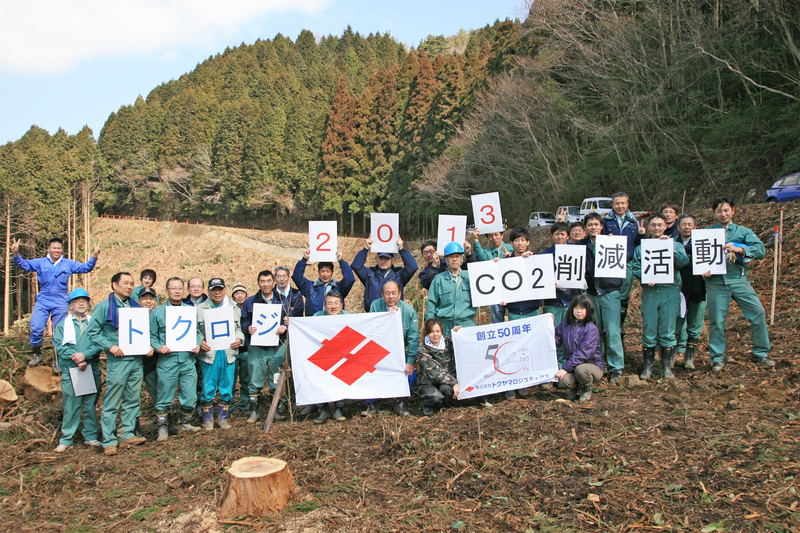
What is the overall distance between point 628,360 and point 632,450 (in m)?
3.14

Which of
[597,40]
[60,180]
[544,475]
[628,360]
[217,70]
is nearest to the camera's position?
[544,475]

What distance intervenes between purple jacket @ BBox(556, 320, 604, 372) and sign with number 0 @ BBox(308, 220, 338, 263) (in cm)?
305

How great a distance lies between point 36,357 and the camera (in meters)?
7.69

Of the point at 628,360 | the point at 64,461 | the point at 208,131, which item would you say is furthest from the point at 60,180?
the point at 628,360

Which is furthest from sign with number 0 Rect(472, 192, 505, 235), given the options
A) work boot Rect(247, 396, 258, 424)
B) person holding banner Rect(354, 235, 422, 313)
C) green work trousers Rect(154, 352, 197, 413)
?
green work trousers Rect(154, 352, 197, 413)

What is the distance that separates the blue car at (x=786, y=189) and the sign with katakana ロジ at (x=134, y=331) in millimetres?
16318

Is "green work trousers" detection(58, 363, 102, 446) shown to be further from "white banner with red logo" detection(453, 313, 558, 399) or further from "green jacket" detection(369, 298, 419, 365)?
"white banner with red logo" detection(453, 313, 558, 399)

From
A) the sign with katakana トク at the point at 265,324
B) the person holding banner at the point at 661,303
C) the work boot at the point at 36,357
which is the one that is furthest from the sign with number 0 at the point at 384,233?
the work boot at the point at 36,357

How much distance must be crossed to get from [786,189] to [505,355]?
532 inches

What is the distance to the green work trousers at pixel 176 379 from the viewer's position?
20.1 feet

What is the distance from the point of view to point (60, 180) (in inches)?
1352

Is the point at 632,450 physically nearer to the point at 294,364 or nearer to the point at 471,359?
A: the point at 471,359

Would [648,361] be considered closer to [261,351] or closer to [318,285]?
[318,285]

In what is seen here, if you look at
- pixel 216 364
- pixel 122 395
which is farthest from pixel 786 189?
pixel 122 395
